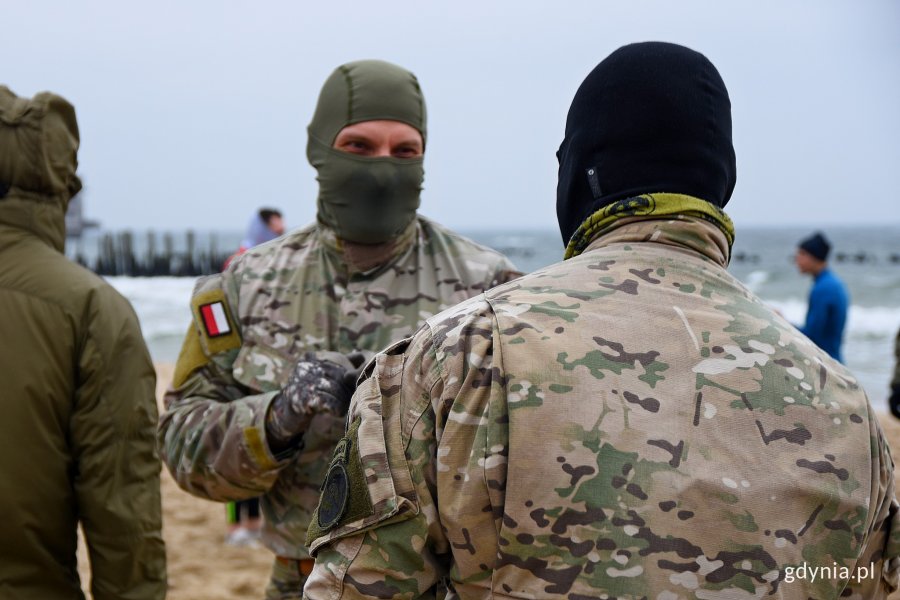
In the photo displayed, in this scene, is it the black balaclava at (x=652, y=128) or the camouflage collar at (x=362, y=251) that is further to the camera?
the camouflage collar at (x=362, y=251)

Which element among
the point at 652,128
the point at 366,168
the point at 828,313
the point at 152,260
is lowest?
the point at 152,260

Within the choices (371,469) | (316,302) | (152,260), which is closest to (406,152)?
(316,302)

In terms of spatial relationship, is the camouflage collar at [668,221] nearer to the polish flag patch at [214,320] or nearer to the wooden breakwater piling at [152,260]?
the polish flag patch at [214,320]

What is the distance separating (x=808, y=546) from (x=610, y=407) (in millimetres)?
371

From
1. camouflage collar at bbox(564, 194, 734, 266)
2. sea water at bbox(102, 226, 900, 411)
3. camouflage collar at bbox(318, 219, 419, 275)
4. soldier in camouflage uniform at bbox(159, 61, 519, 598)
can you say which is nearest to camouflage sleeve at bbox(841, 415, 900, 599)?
camouflage collar at bbox(564, 194, 734, 266)

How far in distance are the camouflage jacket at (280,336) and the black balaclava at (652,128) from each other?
1.14 m

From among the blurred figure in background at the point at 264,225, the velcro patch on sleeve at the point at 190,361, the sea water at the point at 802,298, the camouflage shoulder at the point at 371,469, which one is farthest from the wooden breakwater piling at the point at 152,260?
the camouflage shoulder at the point at 371,469

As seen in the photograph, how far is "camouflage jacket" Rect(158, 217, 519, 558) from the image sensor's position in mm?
2424

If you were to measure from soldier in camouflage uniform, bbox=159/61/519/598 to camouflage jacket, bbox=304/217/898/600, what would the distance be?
985 mm

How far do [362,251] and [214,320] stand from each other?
501mm

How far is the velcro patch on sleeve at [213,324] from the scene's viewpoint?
2582mm

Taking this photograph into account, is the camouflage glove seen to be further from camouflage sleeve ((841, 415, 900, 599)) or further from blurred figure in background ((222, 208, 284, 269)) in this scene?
blurred figure in background ((222, 208, 284, 269))

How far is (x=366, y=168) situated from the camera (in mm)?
2652

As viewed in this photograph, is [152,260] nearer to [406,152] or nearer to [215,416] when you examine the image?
[406,152]
